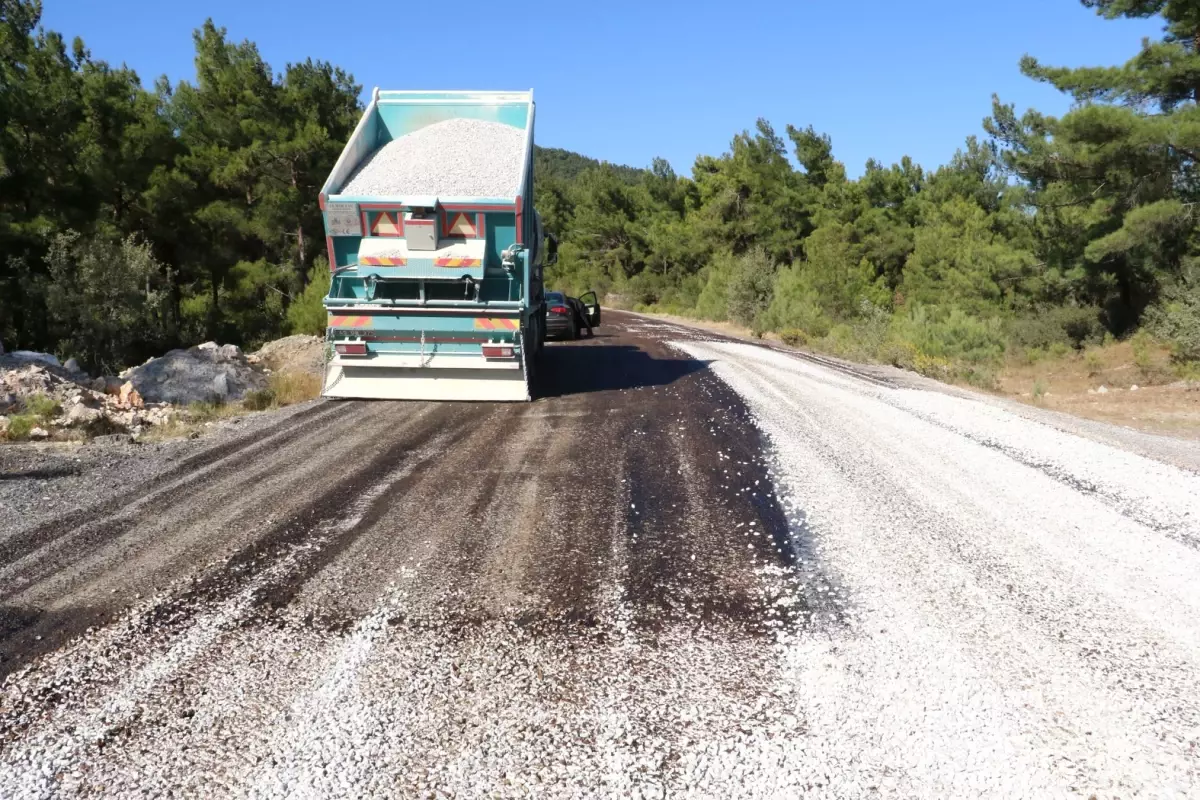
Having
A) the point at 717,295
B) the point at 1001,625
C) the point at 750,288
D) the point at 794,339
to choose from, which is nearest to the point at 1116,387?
the point at 794,339

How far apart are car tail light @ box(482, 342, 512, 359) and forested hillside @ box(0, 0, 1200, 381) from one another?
1032cm

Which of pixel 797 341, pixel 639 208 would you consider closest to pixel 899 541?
pixel 797 341

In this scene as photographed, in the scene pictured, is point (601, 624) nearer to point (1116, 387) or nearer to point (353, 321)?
point (353, 321)

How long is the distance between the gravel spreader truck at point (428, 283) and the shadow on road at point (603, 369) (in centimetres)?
139

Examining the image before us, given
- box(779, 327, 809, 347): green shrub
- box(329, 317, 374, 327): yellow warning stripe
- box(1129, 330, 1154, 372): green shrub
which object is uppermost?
box(329, 317, 374, 327): yellow warning stripe

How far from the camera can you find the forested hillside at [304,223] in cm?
1733

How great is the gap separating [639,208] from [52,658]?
192ft

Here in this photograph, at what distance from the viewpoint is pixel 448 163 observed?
36.2 feet

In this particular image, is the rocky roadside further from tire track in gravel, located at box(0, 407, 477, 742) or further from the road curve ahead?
tire track in gravel, located at box(0, 407, 477, 742)

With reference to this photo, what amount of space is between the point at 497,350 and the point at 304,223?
56.6ft

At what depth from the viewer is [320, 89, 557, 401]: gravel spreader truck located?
9984mm

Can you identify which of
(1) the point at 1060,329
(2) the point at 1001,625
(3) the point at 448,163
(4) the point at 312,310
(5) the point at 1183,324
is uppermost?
(3) the point at 448,163

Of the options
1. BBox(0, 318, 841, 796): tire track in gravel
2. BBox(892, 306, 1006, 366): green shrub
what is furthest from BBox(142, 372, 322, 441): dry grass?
BBox(892, 306, 1006, 366): green shrub

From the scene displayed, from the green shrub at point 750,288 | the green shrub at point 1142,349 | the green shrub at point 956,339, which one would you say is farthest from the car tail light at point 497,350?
the green shrub at point 750,288
